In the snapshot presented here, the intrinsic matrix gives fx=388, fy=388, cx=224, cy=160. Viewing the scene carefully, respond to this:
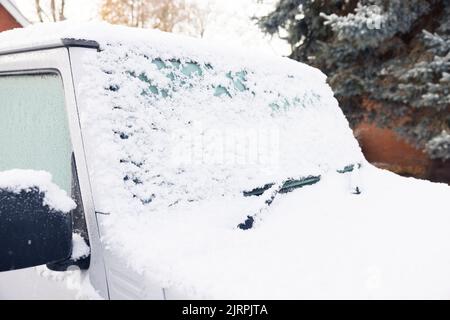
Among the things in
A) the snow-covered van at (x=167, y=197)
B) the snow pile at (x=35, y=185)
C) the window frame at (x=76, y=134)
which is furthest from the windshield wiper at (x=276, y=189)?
the snow pile at (x=35, y=185)

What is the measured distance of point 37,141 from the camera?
1.63m

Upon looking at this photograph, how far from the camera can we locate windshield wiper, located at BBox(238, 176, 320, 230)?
1554 mm

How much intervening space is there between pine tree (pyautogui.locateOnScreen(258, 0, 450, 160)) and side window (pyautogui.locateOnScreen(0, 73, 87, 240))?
6.49 meters

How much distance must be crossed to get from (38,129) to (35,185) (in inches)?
21.9

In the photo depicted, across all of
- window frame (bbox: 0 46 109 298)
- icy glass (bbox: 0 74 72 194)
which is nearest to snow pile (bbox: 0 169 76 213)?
window frame (bbox: 0 46 109 298)

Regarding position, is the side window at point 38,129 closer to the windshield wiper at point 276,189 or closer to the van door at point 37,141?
the van door at point 37,141

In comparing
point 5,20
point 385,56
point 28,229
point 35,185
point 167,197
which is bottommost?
point 385,56

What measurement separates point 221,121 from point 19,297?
1.13 meters

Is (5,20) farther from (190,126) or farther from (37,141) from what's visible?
(190,126)

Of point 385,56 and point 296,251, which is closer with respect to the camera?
point 296,251

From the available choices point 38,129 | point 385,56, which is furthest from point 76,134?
point 385,56
